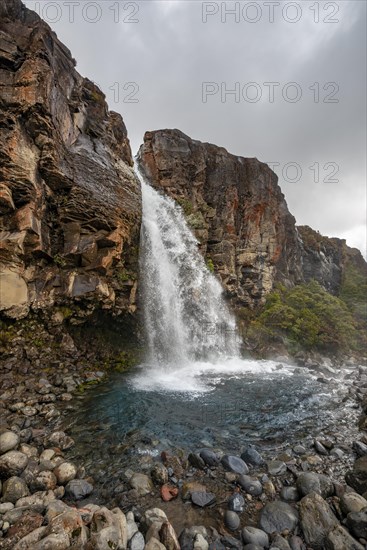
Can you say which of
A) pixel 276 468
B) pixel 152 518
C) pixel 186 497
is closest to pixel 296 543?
pixel 276 468

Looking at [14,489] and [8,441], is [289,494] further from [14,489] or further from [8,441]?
[8,441]

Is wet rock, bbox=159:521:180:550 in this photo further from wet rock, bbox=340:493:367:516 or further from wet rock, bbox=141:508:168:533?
wet rock, bbox=340:493:367:516

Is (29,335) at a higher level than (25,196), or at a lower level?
lower

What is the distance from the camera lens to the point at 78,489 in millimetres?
4797

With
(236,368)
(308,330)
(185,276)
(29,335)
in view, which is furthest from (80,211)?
(308,330)

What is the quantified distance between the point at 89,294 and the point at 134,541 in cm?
931

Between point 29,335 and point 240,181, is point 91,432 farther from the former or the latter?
point 240,181

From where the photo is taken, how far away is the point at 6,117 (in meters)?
9.84

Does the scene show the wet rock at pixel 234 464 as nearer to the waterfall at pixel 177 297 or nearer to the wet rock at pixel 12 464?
the wet rock at pixel 12 464

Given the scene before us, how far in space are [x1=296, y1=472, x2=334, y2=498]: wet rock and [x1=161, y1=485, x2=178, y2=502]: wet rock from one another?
236 centimetres

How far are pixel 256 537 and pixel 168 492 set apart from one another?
168 cm

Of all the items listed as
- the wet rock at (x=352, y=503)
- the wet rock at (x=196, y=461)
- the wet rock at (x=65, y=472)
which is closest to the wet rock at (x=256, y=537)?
the wet rock at (x=352, y=503)

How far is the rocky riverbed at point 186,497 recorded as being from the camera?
12.3 feet

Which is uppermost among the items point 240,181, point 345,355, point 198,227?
point 240,181
